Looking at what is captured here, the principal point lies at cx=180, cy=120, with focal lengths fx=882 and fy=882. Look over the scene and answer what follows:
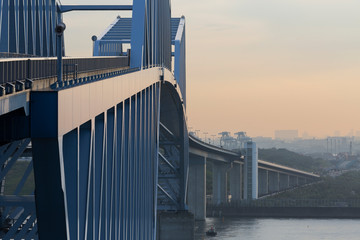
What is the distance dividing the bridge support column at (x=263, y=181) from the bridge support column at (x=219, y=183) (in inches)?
1103

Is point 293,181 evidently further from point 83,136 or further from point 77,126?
point 77,126

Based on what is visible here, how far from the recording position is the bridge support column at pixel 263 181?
171375 mm

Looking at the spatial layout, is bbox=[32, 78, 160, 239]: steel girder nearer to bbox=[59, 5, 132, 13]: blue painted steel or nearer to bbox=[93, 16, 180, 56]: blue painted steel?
bbox=[59, 5, 132, 13]: blue painted steel

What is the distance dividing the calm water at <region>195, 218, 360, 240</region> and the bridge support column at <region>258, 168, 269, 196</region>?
154 feet

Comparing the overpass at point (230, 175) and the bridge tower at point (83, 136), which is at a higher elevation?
the bridge tower at point (83, 136)

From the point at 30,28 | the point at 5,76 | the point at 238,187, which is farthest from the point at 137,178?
the point at 238,187

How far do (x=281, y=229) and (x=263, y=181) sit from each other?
6783 cm

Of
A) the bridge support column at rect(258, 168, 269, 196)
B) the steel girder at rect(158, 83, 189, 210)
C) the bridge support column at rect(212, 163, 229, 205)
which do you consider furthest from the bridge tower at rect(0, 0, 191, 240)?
the bridge support column at rect(258, 168, 269, 196)

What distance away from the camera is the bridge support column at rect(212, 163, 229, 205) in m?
141

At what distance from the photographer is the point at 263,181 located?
173 m

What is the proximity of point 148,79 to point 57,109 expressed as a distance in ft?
70.1

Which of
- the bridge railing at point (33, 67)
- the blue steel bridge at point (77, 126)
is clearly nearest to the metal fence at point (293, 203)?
the blue steel bridge at point (77, 126)

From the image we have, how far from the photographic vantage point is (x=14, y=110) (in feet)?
46.6

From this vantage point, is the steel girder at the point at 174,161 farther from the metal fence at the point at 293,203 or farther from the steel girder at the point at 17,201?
the steel girder at the point at 17,201
